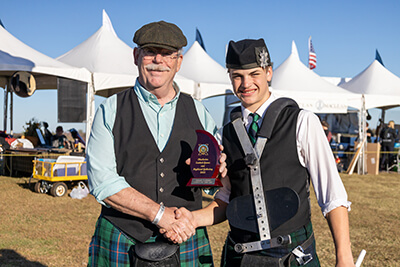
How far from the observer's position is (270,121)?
169 cm

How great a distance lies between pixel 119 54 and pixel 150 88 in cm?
930

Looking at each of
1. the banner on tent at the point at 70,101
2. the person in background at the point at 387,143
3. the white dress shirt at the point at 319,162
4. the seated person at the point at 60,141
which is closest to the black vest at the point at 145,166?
the white dress shirt at the point at 319,162

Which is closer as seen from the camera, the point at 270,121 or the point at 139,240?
the point at 270,121

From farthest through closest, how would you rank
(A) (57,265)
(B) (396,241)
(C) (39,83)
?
(C) (39,83), (B) (396,241), (A) (57,265)

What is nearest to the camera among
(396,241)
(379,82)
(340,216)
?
(340,216)

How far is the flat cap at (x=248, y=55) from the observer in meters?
1.76

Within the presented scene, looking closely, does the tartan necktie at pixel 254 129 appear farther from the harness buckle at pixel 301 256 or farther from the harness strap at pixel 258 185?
the harness buckle at pixel 301 256

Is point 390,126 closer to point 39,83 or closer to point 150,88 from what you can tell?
point 39,83

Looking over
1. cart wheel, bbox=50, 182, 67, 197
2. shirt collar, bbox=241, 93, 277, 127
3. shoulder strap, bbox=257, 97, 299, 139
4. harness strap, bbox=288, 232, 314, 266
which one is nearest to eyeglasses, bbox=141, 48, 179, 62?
shirt collar, bbox=241, 93, 277, 127

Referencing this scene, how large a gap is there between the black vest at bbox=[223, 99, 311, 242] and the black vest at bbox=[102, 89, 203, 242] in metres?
0.30

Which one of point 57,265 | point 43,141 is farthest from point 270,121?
point 43,141

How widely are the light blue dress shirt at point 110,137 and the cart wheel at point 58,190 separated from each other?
6.30 m

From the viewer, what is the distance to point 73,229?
217 inches

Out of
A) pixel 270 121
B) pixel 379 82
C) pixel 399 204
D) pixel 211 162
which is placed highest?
pixel 379 82
